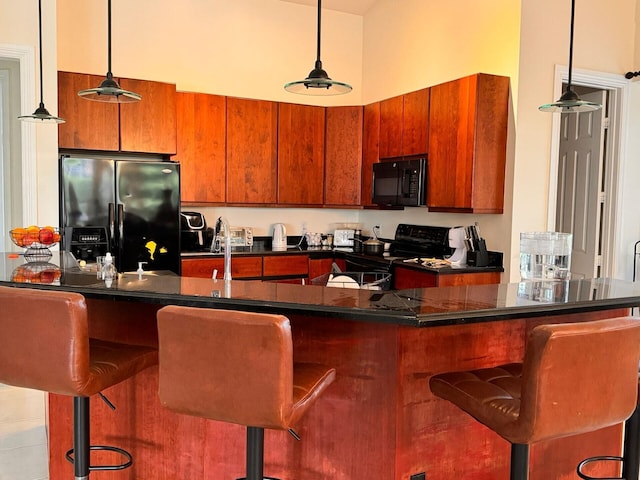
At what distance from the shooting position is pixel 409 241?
5148mm

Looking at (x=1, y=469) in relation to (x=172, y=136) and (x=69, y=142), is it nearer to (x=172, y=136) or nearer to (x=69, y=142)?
(x=69, y=142)

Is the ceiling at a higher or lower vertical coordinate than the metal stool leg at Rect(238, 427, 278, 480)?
higher

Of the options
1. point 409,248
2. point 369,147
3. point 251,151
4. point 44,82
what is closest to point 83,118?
point 44,82

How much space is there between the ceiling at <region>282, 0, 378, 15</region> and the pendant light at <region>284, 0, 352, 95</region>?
11.4 ft

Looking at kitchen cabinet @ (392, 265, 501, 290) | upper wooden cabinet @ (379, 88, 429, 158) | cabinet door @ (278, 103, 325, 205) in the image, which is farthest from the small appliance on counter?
kitchen cabinet @ (392, 265, 501, 290)

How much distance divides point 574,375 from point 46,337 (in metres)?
1.63

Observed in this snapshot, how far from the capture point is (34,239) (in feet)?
8.93

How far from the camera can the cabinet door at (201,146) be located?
4844mm

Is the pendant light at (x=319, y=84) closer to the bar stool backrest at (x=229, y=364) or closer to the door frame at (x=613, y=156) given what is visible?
the bar stool backrest at (x=229, y=364)

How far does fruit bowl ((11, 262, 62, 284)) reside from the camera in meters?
2.17

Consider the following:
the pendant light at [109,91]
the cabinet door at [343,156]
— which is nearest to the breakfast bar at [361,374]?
the pendant light at [109,91]

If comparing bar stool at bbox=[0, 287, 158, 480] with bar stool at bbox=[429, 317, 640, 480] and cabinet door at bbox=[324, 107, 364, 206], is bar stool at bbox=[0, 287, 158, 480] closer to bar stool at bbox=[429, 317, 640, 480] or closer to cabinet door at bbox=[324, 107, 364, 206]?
bar stool at bbox=[429, 317, 640, 480]

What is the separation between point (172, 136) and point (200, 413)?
11.6ft

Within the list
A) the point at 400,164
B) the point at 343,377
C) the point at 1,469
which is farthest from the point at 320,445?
the point at 400,164
